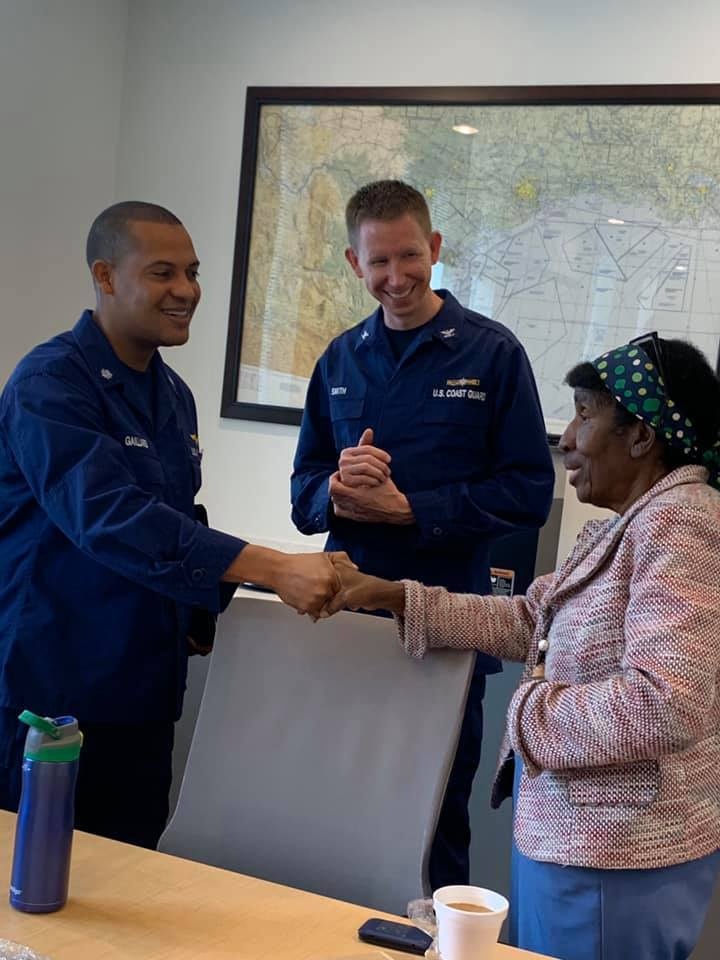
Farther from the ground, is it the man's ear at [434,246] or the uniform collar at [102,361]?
the man's ear at [434,246]

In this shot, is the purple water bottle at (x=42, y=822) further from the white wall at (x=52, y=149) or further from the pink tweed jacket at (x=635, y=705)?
the white wall at (x=52, y=149)

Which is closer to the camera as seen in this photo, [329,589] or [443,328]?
[329,589]

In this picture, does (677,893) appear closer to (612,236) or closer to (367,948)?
(367,948)

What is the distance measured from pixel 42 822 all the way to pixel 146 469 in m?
0.81

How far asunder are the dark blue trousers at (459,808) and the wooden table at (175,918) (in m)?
0.81

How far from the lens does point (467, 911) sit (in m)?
1.16

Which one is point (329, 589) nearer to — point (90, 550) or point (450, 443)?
point (90, 550)

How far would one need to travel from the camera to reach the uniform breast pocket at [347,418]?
95.3 inches

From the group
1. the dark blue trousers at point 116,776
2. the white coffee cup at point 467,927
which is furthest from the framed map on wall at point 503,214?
the white coffee cup at point 467,927

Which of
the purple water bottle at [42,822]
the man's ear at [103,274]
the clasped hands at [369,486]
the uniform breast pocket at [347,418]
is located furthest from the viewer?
the uniform breast pocket at [347,418]

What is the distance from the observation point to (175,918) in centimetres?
A: 129

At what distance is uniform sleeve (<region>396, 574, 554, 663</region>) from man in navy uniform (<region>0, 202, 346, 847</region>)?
0.17 meters

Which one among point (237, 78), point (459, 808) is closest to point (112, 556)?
point (459, 808)

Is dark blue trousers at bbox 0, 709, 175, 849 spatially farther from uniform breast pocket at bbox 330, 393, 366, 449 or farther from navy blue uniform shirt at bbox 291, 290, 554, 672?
uniform breast pocket at bbox 330, 393, 366, 449
